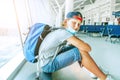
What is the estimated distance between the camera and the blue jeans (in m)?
2.62

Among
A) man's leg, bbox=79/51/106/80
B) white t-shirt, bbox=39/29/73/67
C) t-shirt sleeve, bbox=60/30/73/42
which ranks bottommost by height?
man's leg, bbox=79/51/106/80

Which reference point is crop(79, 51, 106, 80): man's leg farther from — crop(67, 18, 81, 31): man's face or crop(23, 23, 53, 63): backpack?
crop(23, 23, 53, 63): backpack

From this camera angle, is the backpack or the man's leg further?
the backpack

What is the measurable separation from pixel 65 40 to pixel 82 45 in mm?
234

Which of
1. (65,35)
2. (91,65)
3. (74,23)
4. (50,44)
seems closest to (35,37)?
(50,44)

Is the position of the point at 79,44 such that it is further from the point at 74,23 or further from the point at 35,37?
the point at 35,37

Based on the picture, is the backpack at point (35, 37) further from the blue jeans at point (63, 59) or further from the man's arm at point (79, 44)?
the man's arm at point (79, 44)

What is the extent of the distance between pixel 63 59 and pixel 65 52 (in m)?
0.10

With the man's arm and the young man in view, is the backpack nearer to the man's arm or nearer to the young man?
the young man

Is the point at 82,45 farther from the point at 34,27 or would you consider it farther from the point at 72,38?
the point at 34,27

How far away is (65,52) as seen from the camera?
2730mm

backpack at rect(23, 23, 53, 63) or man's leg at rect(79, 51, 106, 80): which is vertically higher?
backpack at rect(23, 23, 53, 63)

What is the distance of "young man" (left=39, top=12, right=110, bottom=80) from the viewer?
252 centimetres

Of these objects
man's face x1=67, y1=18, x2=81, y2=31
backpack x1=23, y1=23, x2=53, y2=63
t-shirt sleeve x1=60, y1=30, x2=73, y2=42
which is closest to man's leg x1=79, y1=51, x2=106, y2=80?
t-shirt sleeve x1=60, y1=30, x2=73, y2=42
